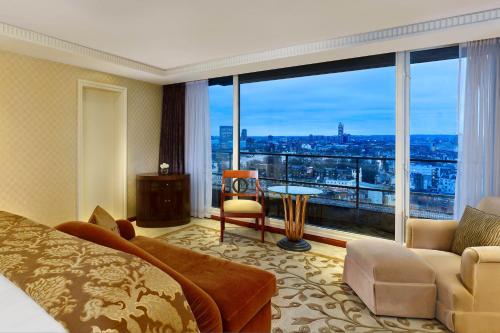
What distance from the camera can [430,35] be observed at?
2771 mm

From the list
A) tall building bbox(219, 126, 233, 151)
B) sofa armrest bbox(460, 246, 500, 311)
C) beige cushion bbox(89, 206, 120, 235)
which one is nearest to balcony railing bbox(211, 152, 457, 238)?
tall building bbox(219, 126, 233, 151)

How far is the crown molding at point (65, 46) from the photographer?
287 centimetres

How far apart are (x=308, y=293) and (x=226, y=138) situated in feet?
10.0

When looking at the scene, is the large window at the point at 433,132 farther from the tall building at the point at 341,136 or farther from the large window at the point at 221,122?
the large window at the point at 221,122

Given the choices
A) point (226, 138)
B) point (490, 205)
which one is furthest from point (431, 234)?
point (226, 138)

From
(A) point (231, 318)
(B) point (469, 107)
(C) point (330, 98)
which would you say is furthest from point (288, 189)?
(A) point (231, 318)

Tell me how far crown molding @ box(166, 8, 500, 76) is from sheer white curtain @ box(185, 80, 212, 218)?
709 mm

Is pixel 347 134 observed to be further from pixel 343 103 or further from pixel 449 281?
pixel 449 281

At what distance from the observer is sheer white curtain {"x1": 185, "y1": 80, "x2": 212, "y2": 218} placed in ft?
16.2

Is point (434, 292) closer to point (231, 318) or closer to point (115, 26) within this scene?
point (231, 318)

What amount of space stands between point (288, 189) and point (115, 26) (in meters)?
2.67

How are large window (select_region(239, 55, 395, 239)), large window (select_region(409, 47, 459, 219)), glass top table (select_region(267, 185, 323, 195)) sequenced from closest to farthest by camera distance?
1. large window (select_region(409, 47, 459, 219))
2. glass top table (select_region(267, 185, 323, 195))
3. large window (select_region(239, 55, 395, 239))

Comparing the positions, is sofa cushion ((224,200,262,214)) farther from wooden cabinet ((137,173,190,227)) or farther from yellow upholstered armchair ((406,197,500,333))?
yellow upholstered armchair ((406,197,500,333))

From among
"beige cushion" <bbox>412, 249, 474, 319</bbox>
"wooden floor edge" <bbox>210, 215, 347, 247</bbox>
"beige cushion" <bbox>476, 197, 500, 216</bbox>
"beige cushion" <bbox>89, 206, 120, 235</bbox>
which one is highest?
"beige cushion" <bbox>476, 197, 500, 216</bbox>
